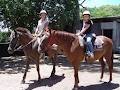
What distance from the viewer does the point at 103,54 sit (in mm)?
10086

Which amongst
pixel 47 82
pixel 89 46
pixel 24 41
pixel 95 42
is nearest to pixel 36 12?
pixel 24 41

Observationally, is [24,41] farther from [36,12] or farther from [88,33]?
[36,12]

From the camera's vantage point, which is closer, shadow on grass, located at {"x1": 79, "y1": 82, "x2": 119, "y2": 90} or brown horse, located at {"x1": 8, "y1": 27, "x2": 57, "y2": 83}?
shadow on grass, located at {"x1": 79, "y1": 82, "x2": 119, "y2": 90}

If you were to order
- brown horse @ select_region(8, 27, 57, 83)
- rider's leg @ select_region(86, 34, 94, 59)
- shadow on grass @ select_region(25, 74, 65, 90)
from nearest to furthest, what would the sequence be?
rider's leg @ select_region(86, 34, 94, 59) < brown horse @ select_region(8, 27, 57, 83) < shadow on grass @ select_region(25, 74, 65, 90)

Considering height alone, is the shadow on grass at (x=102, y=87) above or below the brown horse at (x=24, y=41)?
below

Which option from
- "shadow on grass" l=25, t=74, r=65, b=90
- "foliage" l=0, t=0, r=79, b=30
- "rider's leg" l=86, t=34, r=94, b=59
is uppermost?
"foliage" l=0, t=0, r=79, b=30

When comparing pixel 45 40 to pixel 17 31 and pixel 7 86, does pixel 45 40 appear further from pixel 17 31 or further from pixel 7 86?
pixel 7 86

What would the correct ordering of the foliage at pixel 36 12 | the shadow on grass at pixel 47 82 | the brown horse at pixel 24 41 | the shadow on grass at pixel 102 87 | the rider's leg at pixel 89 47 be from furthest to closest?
the foliage at pixel 36 12 < the shadow on grass at pixel 47 82 < the brown horse at pixel 24 41 < the shadow on grass at pixel 102 87 < the rider's leg at pixel 89 47

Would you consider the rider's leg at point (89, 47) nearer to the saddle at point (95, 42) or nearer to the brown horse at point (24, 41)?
the saddle at point (95, 42)

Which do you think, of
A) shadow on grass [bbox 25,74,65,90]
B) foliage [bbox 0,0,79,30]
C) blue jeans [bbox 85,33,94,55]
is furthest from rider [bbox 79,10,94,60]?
foliage [bbox 0,0,79,30]

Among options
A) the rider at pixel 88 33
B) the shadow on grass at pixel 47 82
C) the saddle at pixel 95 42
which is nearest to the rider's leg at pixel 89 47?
the rider at pixel 88 33

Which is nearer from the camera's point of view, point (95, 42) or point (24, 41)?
point (95, 42)

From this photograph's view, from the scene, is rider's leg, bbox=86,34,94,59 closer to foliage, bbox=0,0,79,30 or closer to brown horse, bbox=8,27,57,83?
brown horse, bbox=8,27,57,83

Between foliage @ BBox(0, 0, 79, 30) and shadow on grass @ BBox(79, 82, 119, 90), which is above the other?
foliage @ BBox(0, 0, 79, 30)
